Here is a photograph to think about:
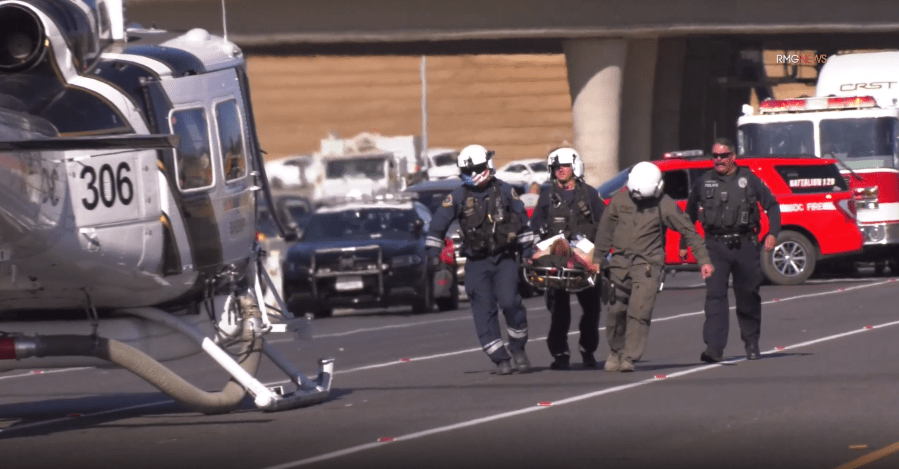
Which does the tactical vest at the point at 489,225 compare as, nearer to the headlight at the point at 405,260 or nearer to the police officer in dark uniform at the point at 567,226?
the police officer in dark uniform at the point at 567,226

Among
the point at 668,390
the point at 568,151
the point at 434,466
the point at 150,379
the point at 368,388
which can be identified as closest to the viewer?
the point at 434,466

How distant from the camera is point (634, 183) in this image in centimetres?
1505

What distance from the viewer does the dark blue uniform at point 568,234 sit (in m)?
15.7

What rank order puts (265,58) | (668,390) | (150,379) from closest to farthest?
(150,379) < (668,390) < (265,58)

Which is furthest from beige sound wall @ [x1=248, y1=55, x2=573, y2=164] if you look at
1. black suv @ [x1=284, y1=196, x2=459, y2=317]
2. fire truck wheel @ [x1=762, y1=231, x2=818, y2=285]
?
fire truck wheel @ [x1=762, y1=231, x2=818, y2=285]

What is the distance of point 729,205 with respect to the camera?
15.9 metres

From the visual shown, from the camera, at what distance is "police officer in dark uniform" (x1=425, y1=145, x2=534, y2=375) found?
49.6 feet

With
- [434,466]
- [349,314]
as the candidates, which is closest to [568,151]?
[434,466]

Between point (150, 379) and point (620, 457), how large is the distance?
135 inches

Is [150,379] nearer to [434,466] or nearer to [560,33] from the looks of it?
[434,466]

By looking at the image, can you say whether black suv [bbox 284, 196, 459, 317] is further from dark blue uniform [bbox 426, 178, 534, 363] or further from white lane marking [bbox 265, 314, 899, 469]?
dark blue uniform [bbox 426, 178, 534, 363]

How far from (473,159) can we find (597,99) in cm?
2970

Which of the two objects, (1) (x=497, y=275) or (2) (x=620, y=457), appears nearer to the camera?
(2) (x=620, y=457)

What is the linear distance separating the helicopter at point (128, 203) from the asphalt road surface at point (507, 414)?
0.60m
